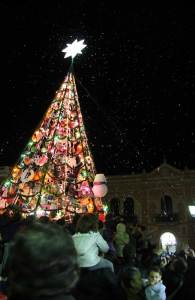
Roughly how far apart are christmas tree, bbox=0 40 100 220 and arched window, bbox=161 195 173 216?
22105mm

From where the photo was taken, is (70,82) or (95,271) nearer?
(95,271)

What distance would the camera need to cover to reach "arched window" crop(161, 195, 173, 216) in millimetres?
33312

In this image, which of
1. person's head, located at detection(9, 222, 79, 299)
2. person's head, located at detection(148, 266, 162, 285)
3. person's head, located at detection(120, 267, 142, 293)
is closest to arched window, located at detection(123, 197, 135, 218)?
person's head, located at detection(148, 266, 162, 285)

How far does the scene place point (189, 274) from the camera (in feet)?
15.1

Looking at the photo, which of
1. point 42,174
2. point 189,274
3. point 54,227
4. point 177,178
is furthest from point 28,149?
point 177,178

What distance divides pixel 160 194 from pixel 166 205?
1.24 m

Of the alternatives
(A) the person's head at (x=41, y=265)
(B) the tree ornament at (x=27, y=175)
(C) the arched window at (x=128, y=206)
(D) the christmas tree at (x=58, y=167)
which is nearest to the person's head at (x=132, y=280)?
(A) the person's head at (x=41, y=265)

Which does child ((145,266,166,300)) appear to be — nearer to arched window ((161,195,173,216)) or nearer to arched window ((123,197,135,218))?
arched window ((161,195,173,216))

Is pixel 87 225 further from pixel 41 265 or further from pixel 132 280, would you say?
pixel 41 265

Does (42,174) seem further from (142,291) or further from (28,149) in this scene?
(142,291)

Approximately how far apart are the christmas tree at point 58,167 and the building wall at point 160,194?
2191 centimetres

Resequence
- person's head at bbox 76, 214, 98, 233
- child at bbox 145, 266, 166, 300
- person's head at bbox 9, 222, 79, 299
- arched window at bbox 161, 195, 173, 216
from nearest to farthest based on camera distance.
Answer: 1. person's head at bbox 9, 222, 79, 299
2. person's head at bbox 76, 214, 98, 233
3. child at bbox 145, 266, 166, 300
4. arched window at bbox 161, 195, 173, 216

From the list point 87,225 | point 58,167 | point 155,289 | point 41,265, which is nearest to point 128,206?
point 58,167

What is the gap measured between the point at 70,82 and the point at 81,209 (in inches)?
201
